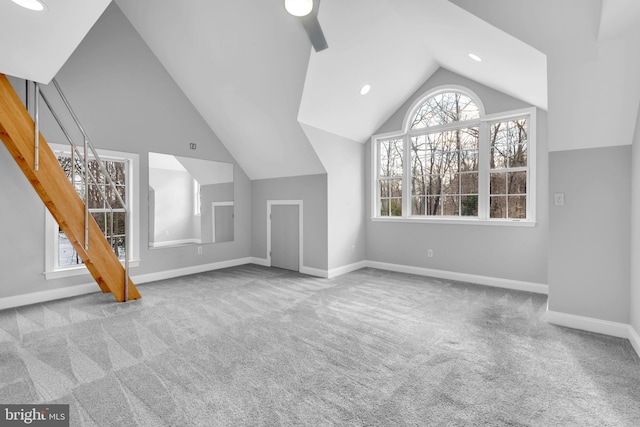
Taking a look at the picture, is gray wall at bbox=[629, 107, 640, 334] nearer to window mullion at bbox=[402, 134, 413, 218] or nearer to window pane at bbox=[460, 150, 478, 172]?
window pane at bbox=[460, 150, 478, 172]

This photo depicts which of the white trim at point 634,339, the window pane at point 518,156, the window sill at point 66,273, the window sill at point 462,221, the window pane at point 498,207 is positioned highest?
the window pane at point 518,156

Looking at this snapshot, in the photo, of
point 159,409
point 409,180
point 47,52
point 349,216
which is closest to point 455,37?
point 409,180

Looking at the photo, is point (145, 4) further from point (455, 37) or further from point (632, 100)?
point (632, 100)

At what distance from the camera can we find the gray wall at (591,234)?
2.63 m

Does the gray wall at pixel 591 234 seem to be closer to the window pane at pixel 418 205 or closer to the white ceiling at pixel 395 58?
the white ceiling at pixel 395 58

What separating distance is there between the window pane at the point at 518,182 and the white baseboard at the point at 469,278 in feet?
4.05

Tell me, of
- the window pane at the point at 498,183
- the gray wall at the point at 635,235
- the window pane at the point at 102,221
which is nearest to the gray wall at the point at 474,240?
the window pane at the point at 498,183

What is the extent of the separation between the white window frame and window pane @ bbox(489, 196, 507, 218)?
194 inches

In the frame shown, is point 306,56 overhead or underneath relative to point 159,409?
overhead

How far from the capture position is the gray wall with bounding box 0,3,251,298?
3.40m

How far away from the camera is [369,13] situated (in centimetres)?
321

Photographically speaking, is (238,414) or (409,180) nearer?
(238,414)

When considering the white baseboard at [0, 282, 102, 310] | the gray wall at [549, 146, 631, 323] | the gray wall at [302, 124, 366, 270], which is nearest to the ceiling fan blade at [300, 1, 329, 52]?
the gray wall at [302, 124, 366, 270]

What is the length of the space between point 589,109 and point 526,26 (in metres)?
0.91
